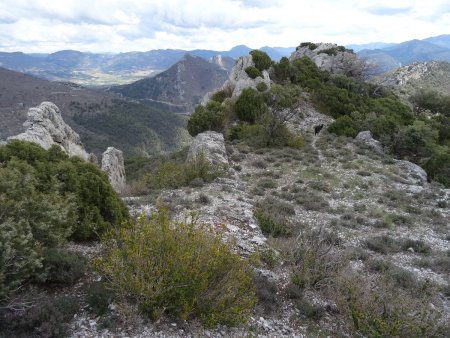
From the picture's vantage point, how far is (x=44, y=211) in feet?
18.9

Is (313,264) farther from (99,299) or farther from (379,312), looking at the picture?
(99,299)

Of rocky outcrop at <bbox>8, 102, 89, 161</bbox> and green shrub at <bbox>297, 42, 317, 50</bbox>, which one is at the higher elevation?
green shrub at <bbox>297, 42, 317, 50</bbox>

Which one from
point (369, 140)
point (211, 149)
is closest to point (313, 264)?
point (211, 149)

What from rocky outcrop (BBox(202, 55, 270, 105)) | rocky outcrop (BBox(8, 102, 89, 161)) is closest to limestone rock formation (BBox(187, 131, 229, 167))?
rocky outcrop (BBox(8, 102, 89, 161))

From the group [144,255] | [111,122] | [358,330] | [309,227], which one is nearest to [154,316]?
[144,255]

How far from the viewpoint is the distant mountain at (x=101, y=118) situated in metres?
140

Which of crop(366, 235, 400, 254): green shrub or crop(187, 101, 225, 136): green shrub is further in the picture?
crop(187, 101, 225, 136): green shrub

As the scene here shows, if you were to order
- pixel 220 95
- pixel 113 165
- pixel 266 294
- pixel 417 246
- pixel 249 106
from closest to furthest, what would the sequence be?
pixel 266 294
pixel 417 246
pixel 113 165
pixel 249 106
pixel 220 95

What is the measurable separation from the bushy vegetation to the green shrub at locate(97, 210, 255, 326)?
1050mm

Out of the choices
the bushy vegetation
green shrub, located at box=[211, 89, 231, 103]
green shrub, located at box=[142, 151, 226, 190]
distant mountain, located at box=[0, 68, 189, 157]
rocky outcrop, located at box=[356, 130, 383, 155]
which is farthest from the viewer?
distant mountain, located at box=[0, 68, 189, 157]

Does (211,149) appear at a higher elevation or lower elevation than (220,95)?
lower

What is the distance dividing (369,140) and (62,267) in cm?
2342

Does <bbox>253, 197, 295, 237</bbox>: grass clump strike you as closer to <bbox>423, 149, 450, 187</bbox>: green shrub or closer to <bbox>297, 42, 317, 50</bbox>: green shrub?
<bbox>423, 149, 450, 187</bbox>: green shrub

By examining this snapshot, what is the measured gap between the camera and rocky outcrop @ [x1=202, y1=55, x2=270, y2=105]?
29.7 m
